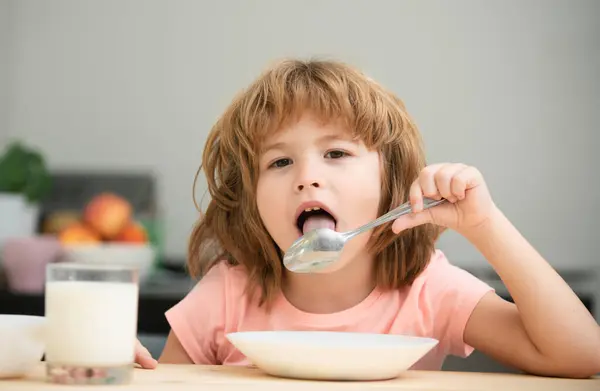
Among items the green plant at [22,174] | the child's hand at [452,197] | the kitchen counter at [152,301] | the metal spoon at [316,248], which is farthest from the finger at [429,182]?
the green plant at [22,174]

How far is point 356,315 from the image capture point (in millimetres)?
1352

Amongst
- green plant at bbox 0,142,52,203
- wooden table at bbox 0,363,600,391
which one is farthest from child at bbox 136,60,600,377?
green plant at bbox 0,142,52,203

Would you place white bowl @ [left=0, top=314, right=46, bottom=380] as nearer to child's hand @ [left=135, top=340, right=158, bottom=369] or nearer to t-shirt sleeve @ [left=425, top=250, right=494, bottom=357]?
child's hand @ [left=135, top=340, right=158, bottom=369]

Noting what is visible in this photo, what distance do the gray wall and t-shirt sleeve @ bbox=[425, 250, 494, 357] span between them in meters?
2.05

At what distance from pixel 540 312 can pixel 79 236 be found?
1.80 meters

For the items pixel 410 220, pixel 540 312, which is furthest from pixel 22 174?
pixel 540 312

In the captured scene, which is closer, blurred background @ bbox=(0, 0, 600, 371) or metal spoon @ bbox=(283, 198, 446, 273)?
metal spoon @ bbox=(283, 198, 446, 273)

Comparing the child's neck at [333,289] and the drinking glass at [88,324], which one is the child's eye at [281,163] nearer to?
the child's neck at [333,289]

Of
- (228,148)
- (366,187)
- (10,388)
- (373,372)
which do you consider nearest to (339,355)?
(373,372)

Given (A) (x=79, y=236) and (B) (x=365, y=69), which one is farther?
(B) (x=365, y=69)

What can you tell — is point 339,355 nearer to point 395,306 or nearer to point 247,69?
point 395,306

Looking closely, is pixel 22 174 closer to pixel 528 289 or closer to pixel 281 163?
pixel 281 163

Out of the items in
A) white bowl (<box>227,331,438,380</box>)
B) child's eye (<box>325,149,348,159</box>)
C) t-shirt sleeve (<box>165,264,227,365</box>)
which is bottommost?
t-shirt sleeve (<box>165,264,227,365</box>)

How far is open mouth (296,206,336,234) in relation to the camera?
1253 mm
